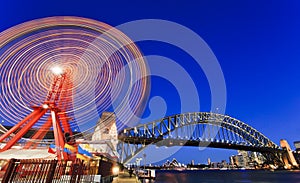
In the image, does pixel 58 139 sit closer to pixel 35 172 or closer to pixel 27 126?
pixel 27 126

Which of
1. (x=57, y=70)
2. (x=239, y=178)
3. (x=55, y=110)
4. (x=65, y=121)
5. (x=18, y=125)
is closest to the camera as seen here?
(x=18, y=125)

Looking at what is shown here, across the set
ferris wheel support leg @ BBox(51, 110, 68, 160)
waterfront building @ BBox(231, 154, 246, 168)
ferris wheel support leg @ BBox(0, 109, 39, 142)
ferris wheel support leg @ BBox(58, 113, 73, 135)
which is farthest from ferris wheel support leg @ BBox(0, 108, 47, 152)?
waterfront building @ BBox(231, 154, 246, 168)

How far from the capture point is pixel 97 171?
40.9 feet

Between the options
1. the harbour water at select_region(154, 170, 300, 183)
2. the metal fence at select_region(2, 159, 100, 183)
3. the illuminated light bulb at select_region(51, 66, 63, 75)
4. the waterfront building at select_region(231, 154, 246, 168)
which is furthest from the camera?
the waterfront building at select_region(231, 154, 246, 168)

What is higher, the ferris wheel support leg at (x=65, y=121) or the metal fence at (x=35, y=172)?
the ferris wheel support leg at (x=65, y=121)

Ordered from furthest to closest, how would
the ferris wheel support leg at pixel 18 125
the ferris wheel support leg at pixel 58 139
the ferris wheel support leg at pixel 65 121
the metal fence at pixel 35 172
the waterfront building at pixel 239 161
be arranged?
the waterfront building at pixel 239 161
the ferris wheel support leg at pixel 65 121
the ferris wheel support leg at pixel 18 125
the ferris wheel support leg at pixel 58 139
the metal fence at pixel 35 172

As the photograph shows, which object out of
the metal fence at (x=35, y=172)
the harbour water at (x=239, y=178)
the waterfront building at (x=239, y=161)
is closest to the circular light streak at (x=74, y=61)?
the metal fence at (x=35, y=172)

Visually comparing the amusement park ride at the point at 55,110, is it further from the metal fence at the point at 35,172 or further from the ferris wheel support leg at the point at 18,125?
the metal fence at the point at 35,172

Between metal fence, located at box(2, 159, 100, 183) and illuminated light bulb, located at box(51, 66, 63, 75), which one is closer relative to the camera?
metal fence, located at box(2, 159, 100, 183)

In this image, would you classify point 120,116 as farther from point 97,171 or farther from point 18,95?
point 18,95

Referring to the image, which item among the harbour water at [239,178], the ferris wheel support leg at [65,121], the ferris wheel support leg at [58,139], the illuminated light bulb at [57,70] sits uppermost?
the illuminated light bulb at [57,70]

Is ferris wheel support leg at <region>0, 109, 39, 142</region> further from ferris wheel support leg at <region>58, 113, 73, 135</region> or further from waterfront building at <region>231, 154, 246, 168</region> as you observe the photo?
waterfront building at <region>231, 154, 246, 168</region>

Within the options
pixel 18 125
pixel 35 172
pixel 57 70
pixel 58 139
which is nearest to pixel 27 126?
pixel 18 125

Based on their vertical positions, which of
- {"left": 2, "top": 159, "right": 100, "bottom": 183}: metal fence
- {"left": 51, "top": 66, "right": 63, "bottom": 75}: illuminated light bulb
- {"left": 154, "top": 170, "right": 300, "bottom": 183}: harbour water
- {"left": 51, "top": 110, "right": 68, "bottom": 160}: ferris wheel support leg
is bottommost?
{"left": 154, "top": 170, "right": 300, "bottom": 183}: harbour water
